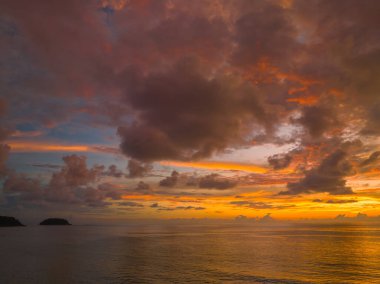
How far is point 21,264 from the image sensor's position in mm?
72688

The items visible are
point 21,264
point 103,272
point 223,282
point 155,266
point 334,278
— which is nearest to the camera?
point 223,282

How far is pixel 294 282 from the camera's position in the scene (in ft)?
172

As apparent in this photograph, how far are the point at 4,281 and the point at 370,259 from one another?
8123 cm

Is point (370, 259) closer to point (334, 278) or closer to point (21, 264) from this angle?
point (334, 278)

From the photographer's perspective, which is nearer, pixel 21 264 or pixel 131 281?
pixel 131 281

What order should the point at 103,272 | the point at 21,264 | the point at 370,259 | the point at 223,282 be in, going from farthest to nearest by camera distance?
the point at 370,259 → the point at 21,264 → the point at 103,272 → the point at 223,282

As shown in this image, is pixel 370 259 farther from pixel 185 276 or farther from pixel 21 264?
pixel 21 264

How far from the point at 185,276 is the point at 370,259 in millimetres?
51236

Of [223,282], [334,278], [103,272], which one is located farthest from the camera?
[103,272]

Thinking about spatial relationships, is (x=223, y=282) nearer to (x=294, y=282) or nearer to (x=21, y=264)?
(x=294, y=282)

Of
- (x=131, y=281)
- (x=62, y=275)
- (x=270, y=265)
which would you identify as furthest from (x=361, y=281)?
(x=62, y=275)

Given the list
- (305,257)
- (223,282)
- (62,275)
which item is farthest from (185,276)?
(305,257)

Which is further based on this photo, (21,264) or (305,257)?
(305,257)

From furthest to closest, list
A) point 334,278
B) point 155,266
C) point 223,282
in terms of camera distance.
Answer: point 155,266 < point 334,278 < point 223,282
